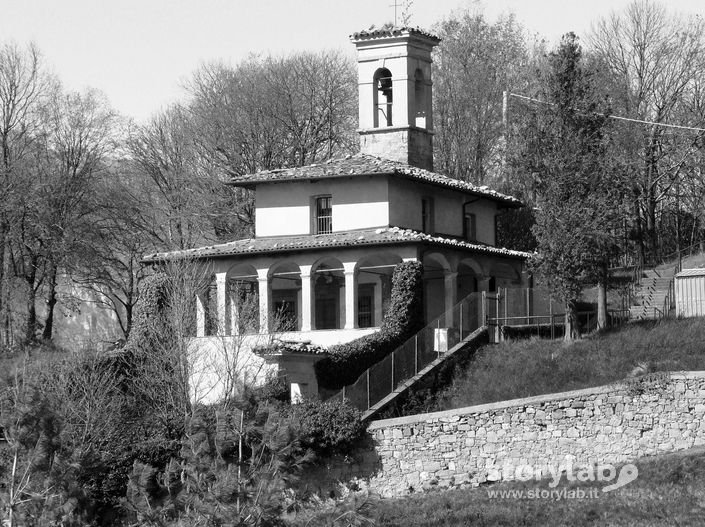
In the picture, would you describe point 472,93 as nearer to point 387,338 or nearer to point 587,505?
point 387,338

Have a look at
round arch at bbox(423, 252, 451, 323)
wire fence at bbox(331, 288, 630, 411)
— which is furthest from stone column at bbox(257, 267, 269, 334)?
round arch at bbox(423, 252, 451, 323)

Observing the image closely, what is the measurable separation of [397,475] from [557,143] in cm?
1252

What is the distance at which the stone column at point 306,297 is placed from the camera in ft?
163

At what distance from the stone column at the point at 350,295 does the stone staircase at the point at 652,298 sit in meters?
8.03

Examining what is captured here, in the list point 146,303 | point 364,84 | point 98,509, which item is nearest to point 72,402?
point 98,509

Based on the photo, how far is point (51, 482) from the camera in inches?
1212

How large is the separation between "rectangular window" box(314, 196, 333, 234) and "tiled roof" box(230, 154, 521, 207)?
37.6 inches

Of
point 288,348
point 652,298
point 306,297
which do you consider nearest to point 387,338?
point 306,297

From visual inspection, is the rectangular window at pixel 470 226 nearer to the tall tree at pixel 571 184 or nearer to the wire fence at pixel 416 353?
the wire fence at pixel 416 353

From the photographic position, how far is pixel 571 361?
146 feet

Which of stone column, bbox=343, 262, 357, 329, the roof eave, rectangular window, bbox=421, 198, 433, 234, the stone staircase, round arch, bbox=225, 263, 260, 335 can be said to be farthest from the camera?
rectangular window, bbox=421, 198, 433, 234

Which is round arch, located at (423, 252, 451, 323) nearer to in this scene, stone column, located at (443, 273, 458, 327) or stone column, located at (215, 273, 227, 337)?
stone column, located at (443, 273, 458, 327)

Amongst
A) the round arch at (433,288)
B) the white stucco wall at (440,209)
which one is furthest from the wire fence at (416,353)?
the white stucco wall at (440,209)

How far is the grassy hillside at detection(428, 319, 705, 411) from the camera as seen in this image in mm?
43312
